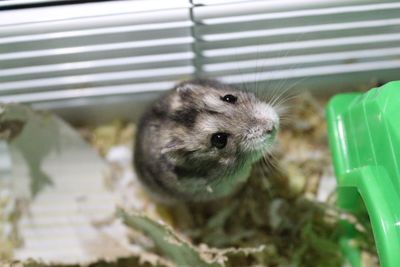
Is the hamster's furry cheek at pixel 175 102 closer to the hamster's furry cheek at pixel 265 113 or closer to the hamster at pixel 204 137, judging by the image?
the hamster at pixel 204 137

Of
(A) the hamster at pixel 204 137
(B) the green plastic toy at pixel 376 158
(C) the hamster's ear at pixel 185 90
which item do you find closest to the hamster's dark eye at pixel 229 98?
(A) the hamster at pixel 204 137

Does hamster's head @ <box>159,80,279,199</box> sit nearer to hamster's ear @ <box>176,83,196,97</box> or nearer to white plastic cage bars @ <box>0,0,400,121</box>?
hamster's ear @ <box>176,83,196,97</box>

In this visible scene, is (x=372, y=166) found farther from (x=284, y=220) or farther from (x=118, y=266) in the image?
(x=118, y=266)

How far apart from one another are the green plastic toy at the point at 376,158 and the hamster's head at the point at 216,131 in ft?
1.02

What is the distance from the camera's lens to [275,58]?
2328 millimetres

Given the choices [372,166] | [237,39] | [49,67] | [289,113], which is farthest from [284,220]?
[49,67]

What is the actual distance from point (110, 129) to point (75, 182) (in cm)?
32

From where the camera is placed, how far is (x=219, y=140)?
6.95 ft

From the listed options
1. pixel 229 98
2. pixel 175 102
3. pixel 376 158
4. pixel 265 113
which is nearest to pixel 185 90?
pixel 175 102

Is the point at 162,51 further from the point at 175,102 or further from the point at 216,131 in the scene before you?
the point at 216,131

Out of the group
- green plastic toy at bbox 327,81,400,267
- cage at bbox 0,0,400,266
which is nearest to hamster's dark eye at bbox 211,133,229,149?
cage at bbox 0,0,400,266

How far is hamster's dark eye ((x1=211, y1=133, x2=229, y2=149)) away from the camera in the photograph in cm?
211

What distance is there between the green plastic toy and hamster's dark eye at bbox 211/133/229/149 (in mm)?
477

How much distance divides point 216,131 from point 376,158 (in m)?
0.58
